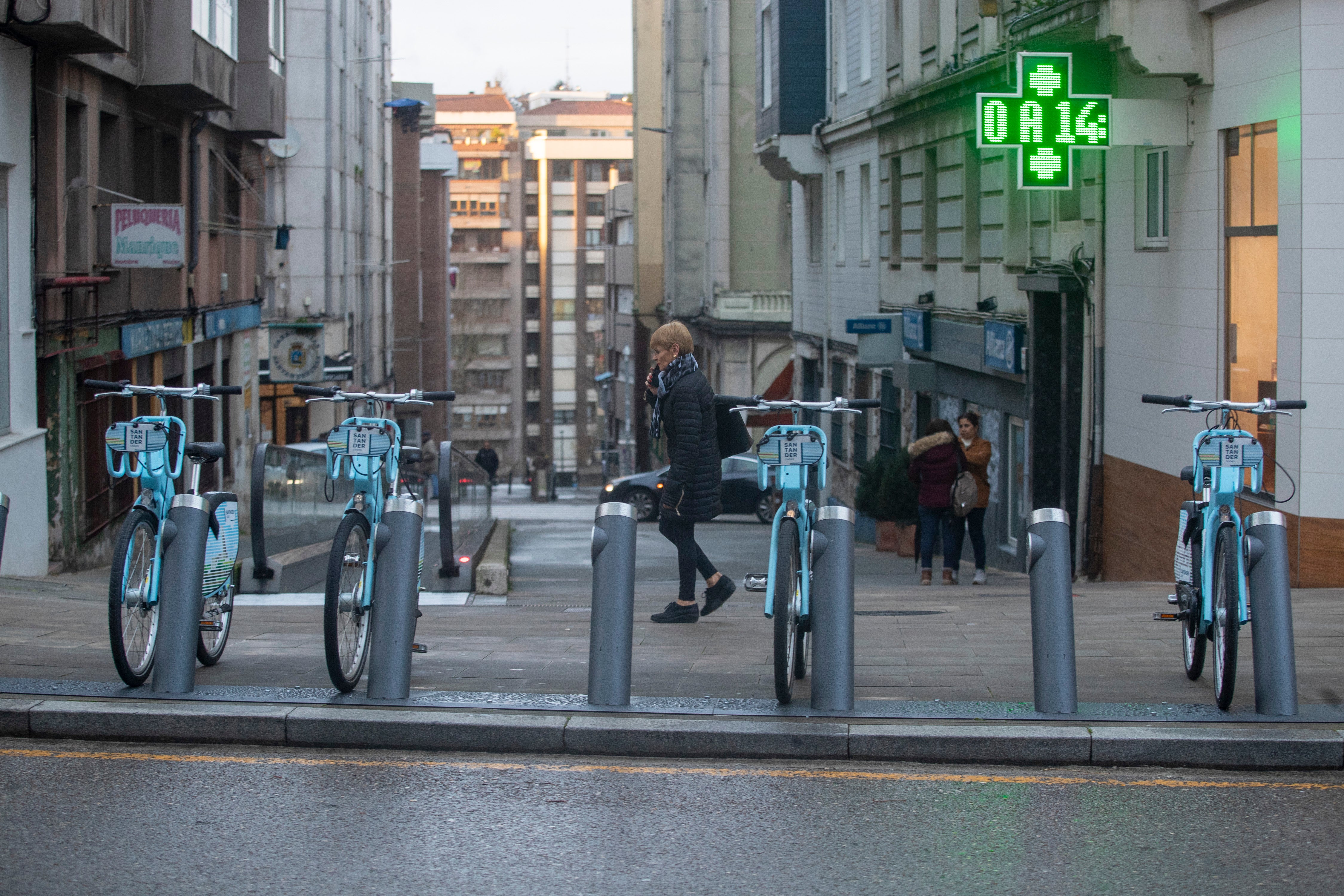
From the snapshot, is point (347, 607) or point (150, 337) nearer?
point (347, 607)

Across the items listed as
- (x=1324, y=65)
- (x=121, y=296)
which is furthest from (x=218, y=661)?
(x=121, y=296)

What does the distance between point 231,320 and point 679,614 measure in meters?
18.3

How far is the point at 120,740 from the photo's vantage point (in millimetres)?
6352

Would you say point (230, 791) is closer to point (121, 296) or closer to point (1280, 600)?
point (1280, 600)

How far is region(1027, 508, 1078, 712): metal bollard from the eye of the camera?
20.9 ft

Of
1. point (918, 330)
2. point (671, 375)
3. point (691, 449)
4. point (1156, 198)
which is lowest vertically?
Answer: point (691, 449)

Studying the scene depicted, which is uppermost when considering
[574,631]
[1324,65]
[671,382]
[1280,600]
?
[1324,65]

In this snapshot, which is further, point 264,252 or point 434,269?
point 434,269

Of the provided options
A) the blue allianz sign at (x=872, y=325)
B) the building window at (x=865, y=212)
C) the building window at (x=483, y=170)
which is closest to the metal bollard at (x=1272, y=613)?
the blue allianz sign at (x=872, y=325)

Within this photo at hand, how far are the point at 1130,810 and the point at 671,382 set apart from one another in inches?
158

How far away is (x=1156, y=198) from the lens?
45.0 ft

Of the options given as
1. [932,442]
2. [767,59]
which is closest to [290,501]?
[932,442]

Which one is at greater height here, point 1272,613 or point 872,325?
point 872,325

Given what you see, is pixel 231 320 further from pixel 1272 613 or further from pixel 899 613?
pixel 1272 613
